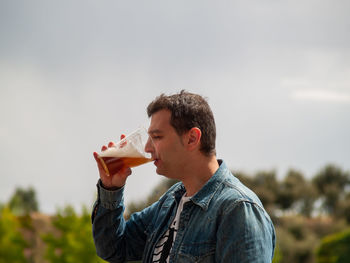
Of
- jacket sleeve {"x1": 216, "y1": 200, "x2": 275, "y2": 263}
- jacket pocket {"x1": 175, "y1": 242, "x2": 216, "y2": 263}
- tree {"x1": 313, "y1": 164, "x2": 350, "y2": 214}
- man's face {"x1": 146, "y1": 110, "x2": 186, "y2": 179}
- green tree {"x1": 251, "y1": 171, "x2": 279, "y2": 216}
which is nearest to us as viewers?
jacket sleeve {"x1": 216, "y1": 200, "x2": 275, "y2": 263}

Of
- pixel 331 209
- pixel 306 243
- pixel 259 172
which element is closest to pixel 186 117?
pixel 306 243

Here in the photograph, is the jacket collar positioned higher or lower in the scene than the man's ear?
lower

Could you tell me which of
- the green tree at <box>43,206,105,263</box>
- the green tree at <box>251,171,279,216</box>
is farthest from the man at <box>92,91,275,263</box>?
the green tree at <box>251,171,279,216</box>

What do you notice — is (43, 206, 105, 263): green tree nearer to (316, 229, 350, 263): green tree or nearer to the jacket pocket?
(316, 229, 350, 263): green tree

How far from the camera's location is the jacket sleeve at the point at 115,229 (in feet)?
9.21

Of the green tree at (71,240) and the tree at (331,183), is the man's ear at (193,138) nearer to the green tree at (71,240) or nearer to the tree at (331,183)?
the green tree at (71,240)

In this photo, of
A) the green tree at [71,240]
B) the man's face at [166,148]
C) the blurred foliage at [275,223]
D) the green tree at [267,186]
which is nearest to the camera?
the man's face at [166,148]

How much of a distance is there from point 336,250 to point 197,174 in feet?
39.0

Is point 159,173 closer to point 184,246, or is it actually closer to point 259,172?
point 184,246

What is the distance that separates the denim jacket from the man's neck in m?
0.06

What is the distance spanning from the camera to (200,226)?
2.38 m

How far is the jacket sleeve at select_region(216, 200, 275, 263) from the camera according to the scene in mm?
2164

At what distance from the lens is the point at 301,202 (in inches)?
1289

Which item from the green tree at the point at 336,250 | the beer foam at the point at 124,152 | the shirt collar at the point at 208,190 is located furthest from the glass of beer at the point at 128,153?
the green tree at the point at 336,250
